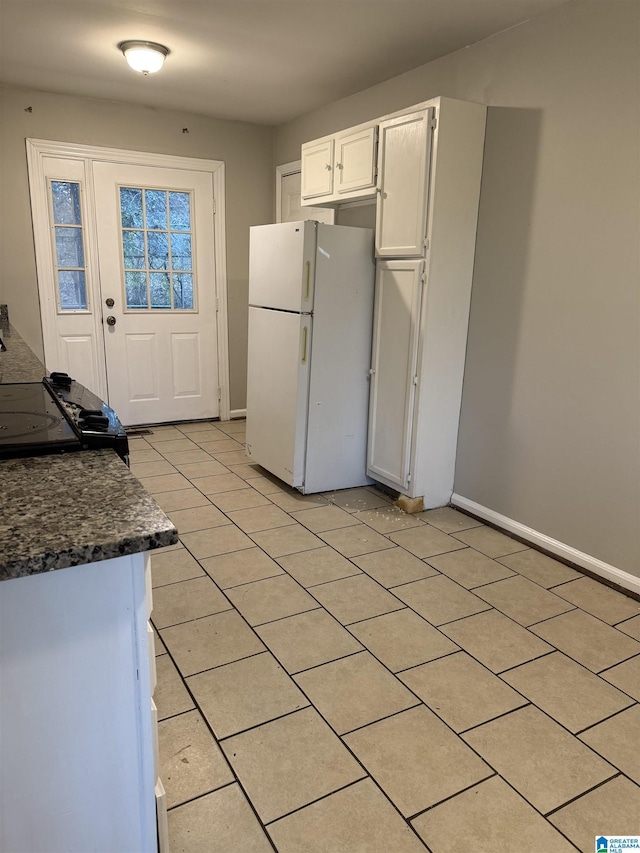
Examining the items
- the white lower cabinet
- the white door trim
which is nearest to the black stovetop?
the white lower cabinet

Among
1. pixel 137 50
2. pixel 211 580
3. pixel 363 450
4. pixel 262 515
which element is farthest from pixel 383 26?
pixel 211 580

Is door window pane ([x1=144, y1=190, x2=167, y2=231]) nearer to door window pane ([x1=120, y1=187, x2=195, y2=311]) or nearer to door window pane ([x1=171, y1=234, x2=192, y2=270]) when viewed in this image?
door window pane ([x1=120, y1=187, x2=195, y2=311])

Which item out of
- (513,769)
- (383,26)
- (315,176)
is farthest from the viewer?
(315,176)

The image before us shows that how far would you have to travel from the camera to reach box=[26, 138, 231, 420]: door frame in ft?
13.4

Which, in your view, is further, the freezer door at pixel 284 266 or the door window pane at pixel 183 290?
the door window pane at pixel 183 290

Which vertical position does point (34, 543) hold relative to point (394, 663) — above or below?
above

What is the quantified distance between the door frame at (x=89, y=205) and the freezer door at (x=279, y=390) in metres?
1.41

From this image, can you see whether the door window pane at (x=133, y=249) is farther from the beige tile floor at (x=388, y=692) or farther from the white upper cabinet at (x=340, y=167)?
the beige tile floor at (x=388, y=692)

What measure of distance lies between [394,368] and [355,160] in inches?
46.8

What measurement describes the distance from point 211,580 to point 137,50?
271 centimetres

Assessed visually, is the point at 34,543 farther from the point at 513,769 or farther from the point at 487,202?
the point at 487,202

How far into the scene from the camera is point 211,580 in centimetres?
249

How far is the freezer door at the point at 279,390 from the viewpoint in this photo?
329cm

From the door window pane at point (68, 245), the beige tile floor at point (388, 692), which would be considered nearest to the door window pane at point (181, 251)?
the door window pane at point (68, 245)
